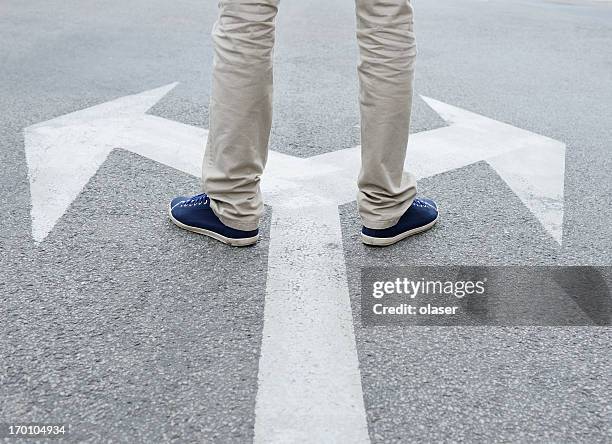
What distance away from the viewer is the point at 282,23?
8.48m

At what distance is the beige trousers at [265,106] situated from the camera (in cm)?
268

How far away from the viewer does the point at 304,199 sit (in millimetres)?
3387

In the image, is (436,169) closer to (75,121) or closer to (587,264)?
(587,264)

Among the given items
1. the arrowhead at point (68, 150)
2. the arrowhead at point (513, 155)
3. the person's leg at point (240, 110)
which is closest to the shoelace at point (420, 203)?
the arrowhead at point (513, 155)

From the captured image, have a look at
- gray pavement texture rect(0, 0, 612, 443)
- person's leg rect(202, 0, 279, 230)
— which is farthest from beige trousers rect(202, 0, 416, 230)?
gray pavement texture rect(0, 0, 612, 443)

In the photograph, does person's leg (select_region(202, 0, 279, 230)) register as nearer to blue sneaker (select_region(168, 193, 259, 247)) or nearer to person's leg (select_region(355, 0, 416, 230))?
Result: blue sneaker (select_region(168, 193, 259, 247))

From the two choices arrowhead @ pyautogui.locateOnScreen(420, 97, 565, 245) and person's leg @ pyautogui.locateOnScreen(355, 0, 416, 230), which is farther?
arrowhead @ pyautogui.locateOnScreen(420, 97, 565, 245)

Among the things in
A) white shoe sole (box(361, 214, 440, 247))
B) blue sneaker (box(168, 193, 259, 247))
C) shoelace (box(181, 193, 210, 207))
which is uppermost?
shoelace (box(181, 193, 210, 207))

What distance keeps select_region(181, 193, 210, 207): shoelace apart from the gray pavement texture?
10cm

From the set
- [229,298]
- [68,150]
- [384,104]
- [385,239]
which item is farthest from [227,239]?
[68,150]

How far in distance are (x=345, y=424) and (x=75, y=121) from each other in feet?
9.71

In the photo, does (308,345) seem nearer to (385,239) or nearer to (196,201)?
(385,239)

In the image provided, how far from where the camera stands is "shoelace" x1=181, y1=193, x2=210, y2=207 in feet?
9.84

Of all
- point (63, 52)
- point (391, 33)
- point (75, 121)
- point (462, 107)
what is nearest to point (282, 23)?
point (63, 52)
